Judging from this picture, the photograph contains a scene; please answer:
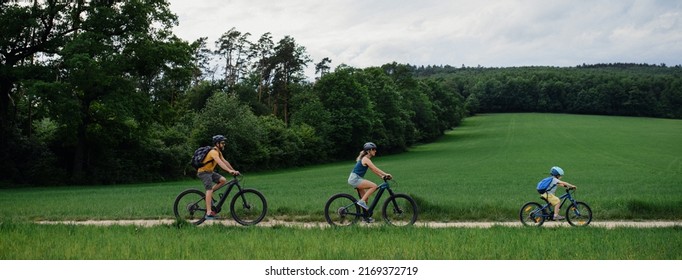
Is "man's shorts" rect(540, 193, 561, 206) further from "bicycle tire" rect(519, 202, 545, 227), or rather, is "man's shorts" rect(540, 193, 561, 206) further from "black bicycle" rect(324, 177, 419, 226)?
"black bicycle" rect(324, 177, 419, 226)

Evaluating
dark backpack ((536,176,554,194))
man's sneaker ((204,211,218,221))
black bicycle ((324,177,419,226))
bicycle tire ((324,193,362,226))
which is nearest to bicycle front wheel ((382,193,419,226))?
black bicycle ((324,177,419,226))

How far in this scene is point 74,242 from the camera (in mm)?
8555

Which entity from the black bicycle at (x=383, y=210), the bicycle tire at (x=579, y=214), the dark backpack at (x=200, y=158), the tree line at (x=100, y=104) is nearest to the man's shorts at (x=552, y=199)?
the bicycle tire at (x=579, y=214)

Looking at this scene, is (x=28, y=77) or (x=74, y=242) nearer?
(x=74, y=242)

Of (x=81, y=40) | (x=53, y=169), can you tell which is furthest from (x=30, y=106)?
(x=81, y=40)

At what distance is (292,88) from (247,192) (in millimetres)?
56553

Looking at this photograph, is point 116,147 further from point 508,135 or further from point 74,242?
point 508,135

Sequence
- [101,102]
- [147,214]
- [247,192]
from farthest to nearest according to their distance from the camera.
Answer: [101,102], [147,214], [247,192]

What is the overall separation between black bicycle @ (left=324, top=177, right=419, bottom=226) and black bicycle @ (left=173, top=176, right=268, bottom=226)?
159 centimetres

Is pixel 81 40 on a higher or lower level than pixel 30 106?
higher

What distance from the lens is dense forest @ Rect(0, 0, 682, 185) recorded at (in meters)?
30.3

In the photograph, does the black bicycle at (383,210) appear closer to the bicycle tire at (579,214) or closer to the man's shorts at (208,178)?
the man's shorts at (208,178)

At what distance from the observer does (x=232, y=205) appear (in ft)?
38.7

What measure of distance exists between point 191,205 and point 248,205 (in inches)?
50.5
